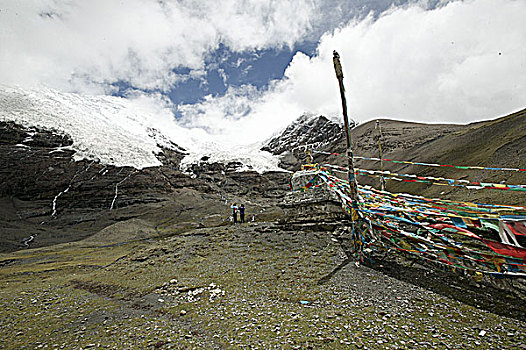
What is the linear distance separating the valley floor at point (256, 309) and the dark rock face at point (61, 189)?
46.4m

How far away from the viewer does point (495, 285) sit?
615 cm

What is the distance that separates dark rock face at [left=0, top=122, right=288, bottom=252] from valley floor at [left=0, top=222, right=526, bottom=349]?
46356mm

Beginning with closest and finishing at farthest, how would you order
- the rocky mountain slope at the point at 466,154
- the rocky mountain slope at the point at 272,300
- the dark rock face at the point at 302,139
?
the rocky mountain slope at the point at 272,300 → the rocky mountain slope at the point at 466,154 → the dark rock face at the point at 302,139

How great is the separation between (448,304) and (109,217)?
68.3 metres

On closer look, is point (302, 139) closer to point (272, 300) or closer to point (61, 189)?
point (61, 189)

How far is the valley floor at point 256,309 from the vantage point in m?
4.90

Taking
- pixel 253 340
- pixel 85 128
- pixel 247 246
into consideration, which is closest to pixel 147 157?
pixel 85 128

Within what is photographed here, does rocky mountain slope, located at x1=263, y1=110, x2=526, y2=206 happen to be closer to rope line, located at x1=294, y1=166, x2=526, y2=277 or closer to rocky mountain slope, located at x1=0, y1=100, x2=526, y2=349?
rocky mountain slope, located at x1=0, y1=100, x2=526, y2=349

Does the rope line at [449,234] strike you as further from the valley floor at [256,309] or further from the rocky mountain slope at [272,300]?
the valley floor at [256,309]

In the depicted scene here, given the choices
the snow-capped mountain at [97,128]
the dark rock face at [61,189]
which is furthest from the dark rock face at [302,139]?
the dark rock face at [61,189]

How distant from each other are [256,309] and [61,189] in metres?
79.4

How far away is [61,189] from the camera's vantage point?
219ft

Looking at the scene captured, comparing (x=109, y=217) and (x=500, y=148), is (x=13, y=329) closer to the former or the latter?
(x=500, y=148)

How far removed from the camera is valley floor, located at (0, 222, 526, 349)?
4902mm
